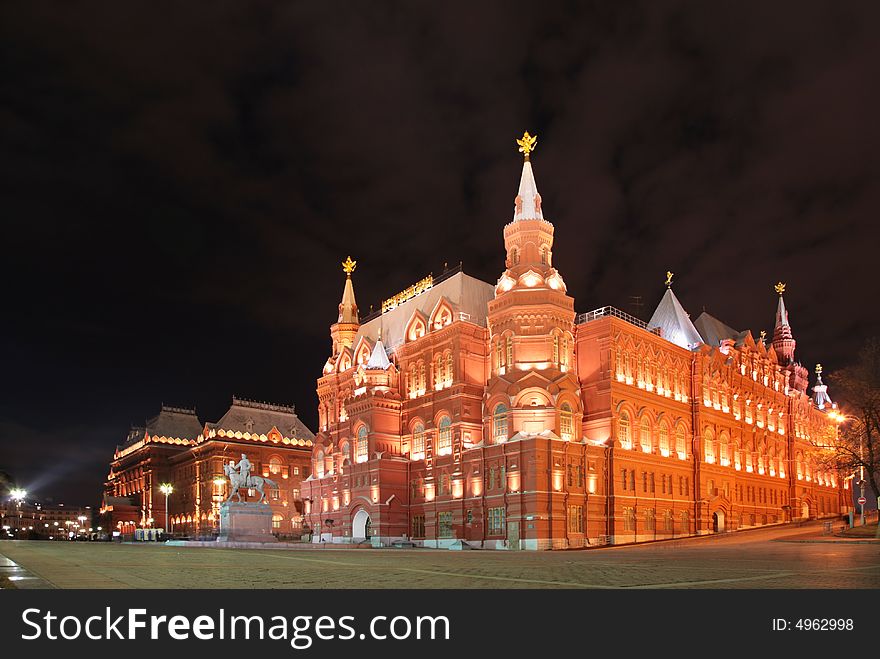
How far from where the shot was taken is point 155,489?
138m

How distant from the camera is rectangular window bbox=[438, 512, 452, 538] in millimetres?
71419

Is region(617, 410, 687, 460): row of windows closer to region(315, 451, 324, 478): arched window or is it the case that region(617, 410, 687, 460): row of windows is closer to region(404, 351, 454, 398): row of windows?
region(404, 351, 454, 398): row of windows

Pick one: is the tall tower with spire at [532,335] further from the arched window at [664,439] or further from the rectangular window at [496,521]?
the arched window at [664,439]

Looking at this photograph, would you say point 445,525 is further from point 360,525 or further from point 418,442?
point 360,525

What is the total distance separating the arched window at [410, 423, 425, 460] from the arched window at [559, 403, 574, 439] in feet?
51.2

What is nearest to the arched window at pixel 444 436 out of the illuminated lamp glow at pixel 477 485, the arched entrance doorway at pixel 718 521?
the illuminated lamp glow at pixel 477 485

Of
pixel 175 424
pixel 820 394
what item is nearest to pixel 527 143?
pixel 820 394

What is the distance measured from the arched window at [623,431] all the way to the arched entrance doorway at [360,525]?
26244 millimetres

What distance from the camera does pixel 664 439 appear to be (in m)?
74.8

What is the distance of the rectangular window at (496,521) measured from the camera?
65.6 m

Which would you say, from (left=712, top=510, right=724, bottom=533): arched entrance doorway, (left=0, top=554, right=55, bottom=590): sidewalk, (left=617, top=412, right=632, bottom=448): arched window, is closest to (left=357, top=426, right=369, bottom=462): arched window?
(left=617, top=412, right=632, bottom=448): arched window

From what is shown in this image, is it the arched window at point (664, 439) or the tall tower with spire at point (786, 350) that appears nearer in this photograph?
the arched window at point (664, 439)

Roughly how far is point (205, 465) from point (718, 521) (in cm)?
7756
